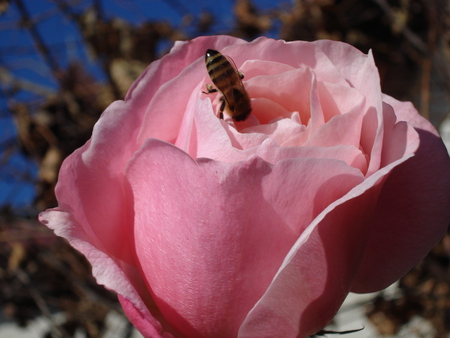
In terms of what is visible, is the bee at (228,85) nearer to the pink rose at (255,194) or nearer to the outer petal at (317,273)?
the pink rose at (255,194)

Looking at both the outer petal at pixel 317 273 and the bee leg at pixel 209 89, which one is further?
the bee leg at pixel 209 89

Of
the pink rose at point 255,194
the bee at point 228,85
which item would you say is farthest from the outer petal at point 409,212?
the bee at point 228,85

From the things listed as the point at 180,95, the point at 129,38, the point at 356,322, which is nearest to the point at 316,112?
the point at 180,95

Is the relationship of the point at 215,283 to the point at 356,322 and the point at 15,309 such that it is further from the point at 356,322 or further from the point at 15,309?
the point at 356,322

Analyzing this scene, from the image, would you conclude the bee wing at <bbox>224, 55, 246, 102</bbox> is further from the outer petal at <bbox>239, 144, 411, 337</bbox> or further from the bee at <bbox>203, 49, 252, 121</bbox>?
the outer petal at <bbox>239, 144, 411, 337</bbox>

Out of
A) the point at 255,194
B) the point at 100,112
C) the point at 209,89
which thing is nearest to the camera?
the point at 255,194

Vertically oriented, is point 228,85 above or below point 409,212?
above

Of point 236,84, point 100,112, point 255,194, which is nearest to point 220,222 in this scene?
point 255,194

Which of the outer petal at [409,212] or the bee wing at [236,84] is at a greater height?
the bee wing at [236,84]

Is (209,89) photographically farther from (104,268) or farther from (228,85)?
(104,268)
